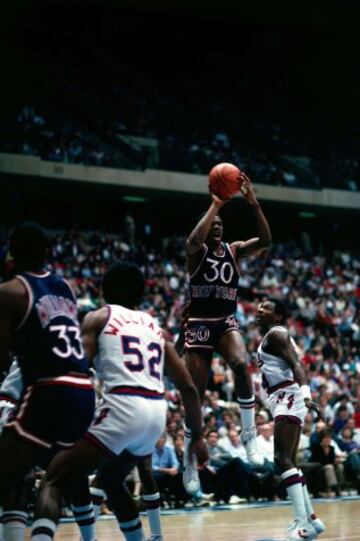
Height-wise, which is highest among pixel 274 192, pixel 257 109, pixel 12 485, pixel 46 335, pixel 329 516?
pixel 257 109

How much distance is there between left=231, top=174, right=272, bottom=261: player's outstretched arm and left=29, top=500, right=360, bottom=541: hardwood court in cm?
325

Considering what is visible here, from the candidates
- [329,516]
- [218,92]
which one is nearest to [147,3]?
[218,92]

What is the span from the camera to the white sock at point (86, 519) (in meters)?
8.66

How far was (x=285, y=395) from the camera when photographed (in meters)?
11.4

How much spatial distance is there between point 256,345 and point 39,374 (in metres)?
19.1

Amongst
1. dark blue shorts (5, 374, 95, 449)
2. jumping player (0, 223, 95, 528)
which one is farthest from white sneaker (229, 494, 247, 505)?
dark blue shorts (5, 374, 95, 449)

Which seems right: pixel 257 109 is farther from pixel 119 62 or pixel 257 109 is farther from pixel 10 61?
pixel 10 61

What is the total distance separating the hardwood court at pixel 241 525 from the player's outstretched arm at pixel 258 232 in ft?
10.7

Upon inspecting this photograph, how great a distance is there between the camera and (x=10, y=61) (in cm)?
3641

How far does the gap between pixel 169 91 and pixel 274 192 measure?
679 centimetres

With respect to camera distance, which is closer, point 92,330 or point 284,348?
point 92,330

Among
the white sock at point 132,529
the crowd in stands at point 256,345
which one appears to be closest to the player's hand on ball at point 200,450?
the white sock at point 132,529

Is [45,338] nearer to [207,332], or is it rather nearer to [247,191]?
[247,191]

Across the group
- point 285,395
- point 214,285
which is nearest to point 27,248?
point 214,285
